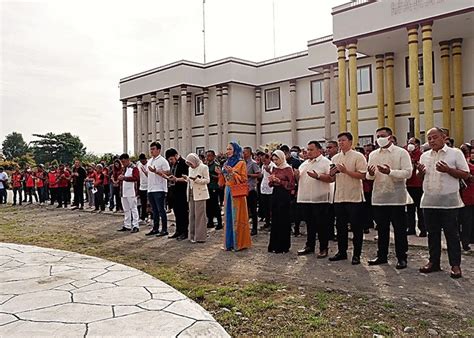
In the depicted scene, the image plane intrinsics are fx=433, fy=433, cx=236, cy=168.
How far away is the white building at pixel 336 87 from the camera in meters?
17.0

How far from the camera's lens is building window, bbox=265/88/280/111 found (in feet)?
91.2

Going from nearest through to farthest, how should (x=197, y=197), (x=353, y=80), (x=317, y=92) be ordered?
(x=197, y=197)
(x=353, y=80)
(x=317, y=92)

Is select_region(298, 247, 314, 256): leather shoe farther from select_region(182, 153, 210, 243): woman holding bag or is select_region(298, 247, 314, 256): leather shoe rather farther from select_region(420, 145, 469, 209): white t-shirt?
select_region(182, 153, 210, 243): woman holding bag

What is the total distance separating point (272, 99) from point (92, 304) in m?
24.5

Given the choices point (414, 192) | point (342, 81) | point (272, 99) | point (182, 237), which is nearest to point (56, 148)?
point (272, 99)

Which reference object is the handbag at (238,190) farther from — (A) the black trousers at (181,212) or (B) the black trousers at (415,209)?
(B) the black trousers at (415,209)

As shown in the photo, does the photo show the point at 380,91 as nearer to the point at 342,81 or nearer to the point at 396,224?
the point at 342,81

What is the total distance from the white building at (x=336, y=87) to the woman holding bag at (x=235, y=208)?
11255 millimetres

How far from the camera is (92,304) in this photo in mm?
4746

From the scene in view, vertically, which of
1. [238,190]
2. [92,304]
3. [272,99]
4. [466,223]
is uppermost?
[272,99]

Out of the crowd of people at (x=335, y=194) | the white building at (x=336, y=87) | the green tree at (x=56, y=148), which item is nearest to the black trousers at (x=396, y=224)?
the crowd of people at (x=335, y=194)

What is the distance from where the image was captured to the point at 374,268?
6301 millimetres

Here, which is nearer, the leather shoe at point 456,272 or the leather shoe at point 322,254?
the leather shoe at point 456,272

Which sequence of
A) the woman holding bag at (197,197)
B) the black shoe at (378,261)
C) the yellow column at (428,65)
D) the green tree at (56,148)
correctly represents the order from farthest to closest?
the green tree at (56,148) → the yellow column at (428,65) → the woman holding bag at (197,197) → the black shoe at (378,261)
